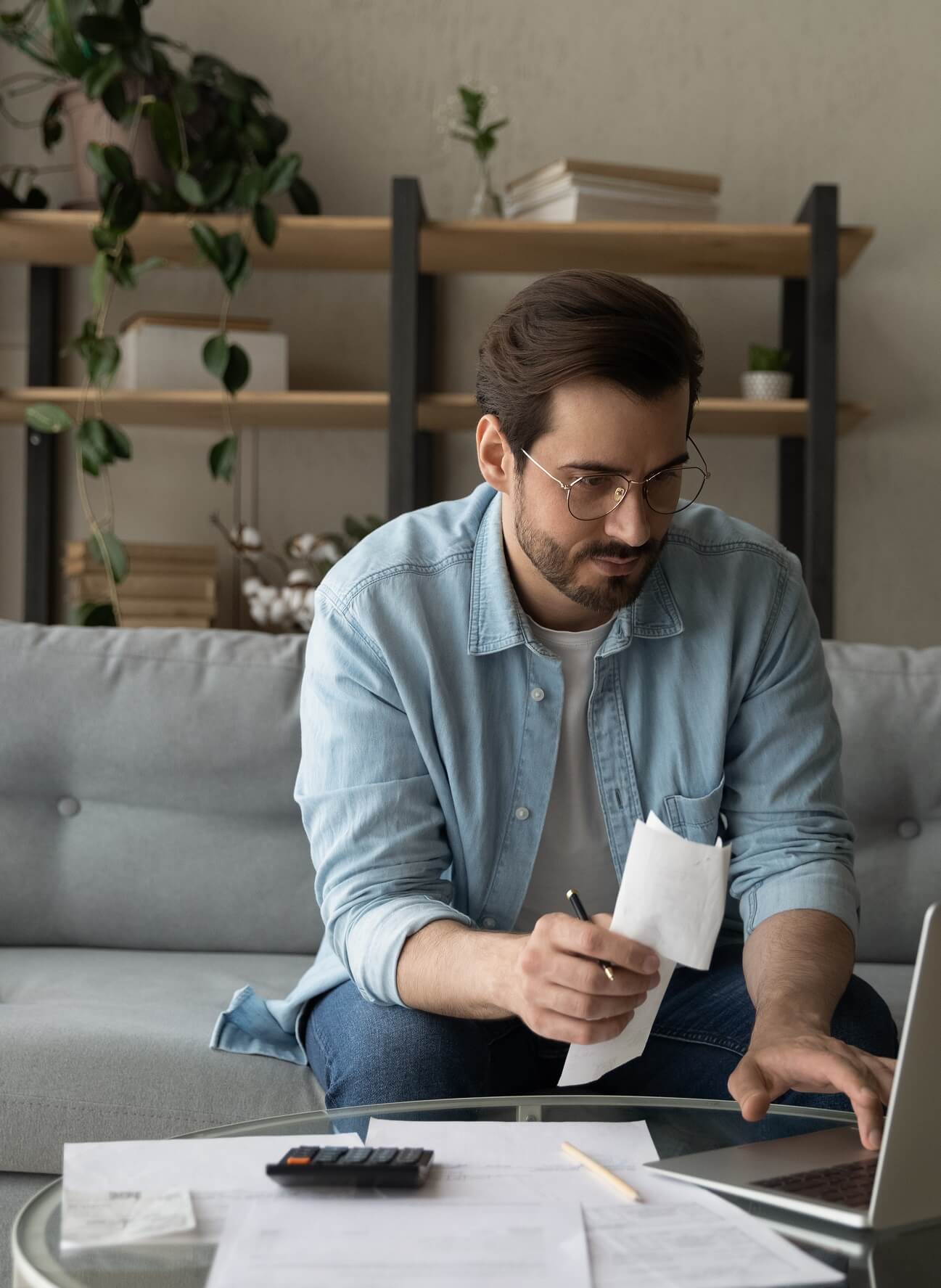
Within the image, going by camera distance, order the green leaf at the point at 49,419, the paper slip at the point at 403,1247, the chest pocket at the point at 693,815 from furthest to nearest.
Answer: the green leaf at the point at 49,419, the chest pocket at the point at 693,815, the paper slip at the point at 403,1247

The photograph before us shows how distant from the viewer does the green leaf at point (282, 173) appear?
2395 millimetres

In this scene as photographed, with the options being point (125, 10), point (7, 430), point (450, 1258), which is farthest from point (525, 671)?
point (7, 430)

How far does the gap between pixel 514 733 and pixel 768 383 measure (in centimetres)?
146

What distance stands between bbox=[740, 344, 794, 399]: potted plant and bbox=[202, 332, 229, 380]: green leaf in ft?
3.20

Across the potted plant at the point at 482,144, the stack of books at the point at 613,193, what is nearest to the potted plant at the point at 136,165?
the potted plant at the point at 482,144

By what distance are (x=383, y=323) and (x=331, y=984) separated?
Answer: 1835mm

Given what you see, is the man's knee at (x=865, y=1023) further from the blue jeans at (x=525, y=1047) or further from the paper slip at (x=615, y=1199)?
the paper slip at (x=615, y=1199)

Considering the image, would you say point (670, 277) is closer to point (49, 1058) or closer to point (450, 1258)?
point (49, 1058)

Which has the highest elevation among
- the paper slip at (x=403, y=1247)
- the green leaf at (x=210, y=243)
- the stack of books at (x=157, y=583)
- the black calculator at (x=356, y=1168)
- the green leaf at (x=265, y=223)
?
the green leaf at (x=265, y=223)

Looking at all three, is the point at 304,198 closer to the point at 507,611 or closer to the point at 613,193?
the point at 613,193

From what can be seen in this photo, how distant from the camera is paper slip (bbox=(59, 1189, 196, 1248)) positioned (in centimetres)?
70

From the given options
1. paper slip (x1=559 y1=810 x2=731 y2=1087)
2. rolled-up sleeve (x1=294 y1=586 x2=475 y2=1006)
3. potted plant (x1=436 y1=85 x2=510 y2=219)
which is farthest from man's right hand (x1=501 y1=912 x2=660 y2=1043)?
potted plant (x1=436 y1=85 x2=510 y2=219)

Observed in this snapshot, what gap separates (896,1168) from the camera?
732 mm

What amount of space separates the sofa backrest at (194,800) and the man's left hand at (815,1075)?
2.68ft
